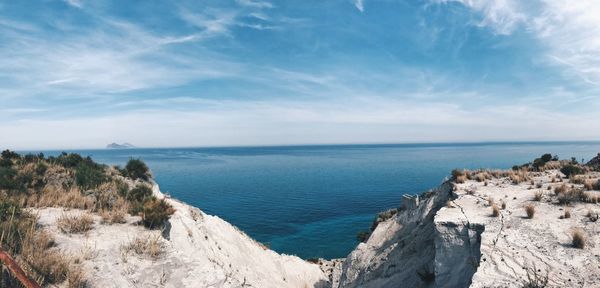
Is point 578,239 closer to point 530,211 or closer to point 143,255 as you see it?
point 530,211

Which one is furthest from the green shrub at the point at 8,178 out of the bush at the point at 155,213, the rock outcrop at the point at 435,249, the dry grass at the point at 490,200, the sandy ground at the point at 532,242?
the dry grass at the point at 490,200

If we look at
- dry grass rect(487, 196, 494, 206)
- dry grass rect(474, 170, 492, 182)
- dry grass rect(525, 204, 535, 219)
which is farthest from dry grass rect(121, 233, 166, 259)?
dry grass rect(474, 170, 492, 182)

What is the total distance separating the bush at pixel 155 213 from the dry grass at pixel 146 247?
5.94ft

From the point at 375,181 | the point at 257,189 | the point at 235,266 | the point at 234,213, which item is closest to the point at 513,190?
the point at 235,266

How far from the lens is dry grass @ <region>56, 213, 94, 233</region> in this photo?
11.6 meters

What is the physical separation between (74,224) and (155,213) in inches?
109

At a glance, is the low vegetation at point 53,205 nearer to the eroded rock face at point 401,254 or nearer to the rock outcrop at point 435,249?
the rock outcrop at point 435,249

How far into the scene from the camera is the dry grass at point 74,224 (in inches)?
458

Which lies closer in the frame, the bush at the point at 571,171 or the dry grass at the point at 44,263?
the dry grass at the point at 44,263

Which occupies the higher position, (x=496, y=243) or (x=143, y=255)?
(x=143, y=255)

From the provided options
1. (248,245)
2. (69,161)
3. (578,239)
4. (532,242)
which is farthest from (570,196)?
(69,161)

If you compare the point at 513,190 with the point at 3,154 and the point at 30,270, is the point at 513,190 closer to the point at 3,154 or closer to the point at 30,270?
the point at 30,270

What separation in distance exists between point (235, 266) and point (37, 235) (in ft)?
29.8

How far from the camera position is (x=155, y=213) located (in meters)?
13.4
